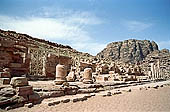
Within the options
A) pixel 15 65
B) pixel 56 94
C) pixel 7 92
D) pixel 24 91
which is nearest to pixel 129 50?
pixel 15 65

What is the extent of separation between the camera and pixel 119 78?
56.4ft

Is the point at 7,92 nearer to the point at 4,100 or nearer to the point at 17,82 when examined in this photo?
the point at 4,100

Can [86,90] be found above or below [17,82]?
below

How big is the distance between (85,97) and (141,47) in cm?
7234

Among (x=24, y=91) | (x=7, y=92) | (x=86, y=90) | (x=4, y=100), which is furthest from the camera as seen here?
(x=86, y=90)

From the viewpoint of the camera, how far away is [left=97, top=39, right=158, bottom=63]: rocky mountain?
70.4 metres

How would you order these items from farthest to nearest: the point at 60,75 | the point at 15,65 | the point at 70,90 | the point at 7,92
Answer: the point at 15,65
the point at 60,75
the point at 70,90
the point at 7,92

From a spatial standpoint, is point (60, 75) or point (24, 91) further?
point (60, 75)

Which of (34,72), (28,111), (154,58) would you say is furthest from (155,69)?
(28,111)

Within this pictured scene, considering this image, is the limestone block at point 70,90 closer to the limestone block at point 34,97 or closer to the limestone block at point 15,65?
the limestone block at point 34,97

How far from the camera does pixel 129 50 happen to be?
72.3 meters

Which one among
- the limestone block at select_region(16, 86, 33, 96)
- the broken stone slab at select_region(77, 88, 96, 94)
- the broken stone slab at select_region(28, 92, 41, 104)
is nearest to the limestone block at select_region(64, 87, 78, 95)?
the broken stone slab at select_region(77, 88, 96, 94)

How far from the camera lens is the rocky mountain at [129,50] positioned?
70431mm

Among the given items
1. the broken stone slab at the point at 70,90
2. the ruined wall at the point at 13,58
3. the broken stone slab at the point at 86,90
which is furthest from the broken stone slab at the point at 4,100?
the ruined wall at the point at 13,58
